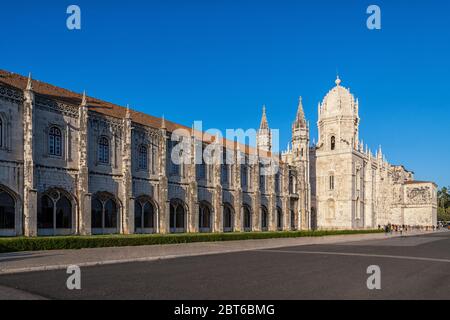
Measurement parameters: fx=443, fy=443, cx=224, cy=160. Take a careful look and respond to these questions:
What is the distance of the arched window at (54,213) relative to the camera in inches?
1197

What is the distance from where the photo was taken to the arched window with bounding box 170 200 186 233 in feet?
136

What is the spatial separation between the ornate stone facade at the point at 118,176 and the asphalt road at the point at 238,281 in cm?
1517

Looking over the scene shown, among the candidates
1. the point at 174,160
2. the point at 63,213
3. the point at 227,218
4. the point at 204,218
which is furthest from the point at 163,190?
the point at 227,218

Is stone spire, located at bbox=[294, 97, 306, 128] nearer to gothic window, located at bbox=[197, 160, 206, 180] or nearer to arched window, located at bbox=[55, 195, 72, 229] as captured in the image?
gothic window, located at bbox=[197, 160, 206, 180]

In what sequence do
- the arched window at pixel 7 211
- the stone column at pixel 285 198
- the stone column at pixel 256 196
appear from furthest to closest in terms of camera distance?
the stone column at pixel 285 198 → the stone column at pixel 256 196 → the arched window at pixel 7 211

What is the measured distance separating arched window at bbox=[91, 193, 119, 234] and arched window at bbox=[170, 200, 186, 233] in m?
7.04

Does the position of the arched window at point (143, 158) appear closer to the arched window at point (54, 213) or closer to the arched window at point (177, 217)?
the arched window at point (177, 217)

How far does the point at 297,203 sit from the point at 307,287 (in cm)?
5249

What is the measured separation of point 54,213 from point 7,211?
3.35 metres

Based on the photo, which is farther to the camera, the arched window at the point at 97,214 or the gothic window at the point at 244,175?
the gothic window at the point at 244,175

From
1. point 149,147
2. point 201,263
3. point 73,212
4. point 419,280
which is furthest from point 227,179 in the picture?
point 419,280

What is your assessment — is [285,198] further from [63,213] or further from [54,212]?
[54,212]

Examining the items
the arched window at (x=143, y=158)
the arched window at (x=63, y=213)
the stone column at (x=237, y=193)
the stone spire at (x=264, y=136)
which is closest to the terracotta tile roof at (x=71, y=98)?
the arched window at (x=143, y=158)

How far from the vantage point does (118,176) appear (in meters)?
36.0
